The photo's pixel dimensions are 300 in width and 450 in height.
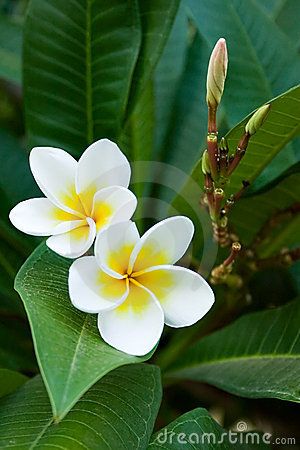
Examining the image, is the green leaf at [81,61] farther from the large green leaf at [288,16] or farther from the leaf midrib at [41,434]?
the leaf midrib at [41,434]

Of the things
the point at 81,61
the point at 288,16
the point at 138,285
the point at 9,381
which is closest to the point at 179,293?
the point at 138,285

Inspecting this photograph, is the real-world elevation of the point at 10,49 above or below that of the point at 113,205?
below

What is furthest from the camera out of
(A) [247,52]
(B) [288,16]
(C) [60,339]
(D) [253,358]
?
(B) [288,16]

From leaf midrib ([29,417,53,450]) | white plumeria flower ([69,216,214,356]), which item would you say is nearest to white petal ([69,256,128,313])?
white plumeria flower ([69,216,214,356])

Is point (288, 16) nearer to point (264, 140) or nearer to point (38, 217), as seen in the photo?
point (264, 140)

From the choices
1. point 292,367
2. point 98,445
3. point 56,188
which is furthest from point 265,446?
point 56,188

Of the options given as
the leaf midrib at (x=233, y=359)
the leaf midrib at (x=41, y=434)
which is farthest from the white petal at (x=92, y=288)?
the leaf midrib at (x=233, y=359)

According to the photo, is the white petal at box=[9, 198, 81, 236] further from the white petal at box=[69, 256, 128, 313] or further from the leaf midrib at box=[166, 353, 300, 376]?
the leaf midrib at box=[166, 353, 300, 376]
